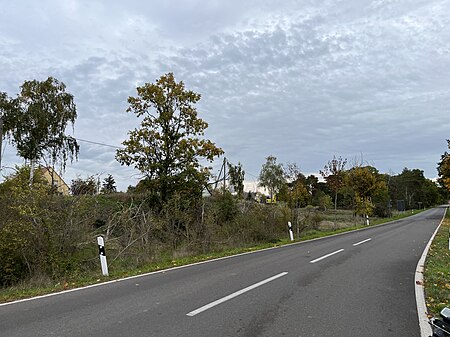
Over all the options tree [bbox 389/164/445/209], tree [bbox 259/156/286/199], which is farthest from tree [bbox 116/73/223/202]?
tree [bbox 389/164/445/209]

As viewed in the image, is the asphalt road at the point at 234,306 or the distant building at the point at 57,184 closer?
the asphalt road at the point at 234,306

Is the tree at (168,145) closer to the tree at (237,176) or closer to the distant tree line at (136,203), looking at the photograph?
the distant tree line at (136,203)

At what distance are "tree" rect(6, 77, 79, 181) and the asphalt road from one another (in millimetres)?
22467

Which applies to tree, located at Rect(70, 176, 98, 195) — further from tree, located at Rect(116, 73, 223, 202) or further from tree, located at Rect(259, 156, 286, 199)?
tree, located at Rect(259, 156, 286, 199)

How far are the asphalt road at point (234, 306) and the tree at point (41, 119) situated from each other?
22.5 meters

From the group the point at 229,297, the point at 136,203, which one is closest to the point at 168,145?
the point at 136,203

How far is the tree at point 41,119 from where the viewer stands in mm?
27234

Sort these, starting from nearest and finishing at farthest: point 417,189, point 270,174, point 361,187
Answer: point 361,187 → point 270,174 → point 417,189

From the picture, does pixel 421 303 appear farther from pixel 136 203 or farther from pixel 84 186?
pixel 136 203

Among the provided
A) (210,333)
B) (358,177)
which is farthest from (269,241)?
(358,177)

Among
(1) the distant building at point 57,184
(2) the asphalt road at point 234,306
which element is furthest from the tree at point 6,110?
(2) the asphalt road at point 234,306

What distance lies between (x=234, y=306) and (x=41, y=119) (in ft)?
85.4

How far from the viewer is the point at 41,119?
27281 mm

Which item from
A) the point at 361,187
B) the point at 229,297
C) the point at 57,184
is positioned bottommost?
the point at 229,297
